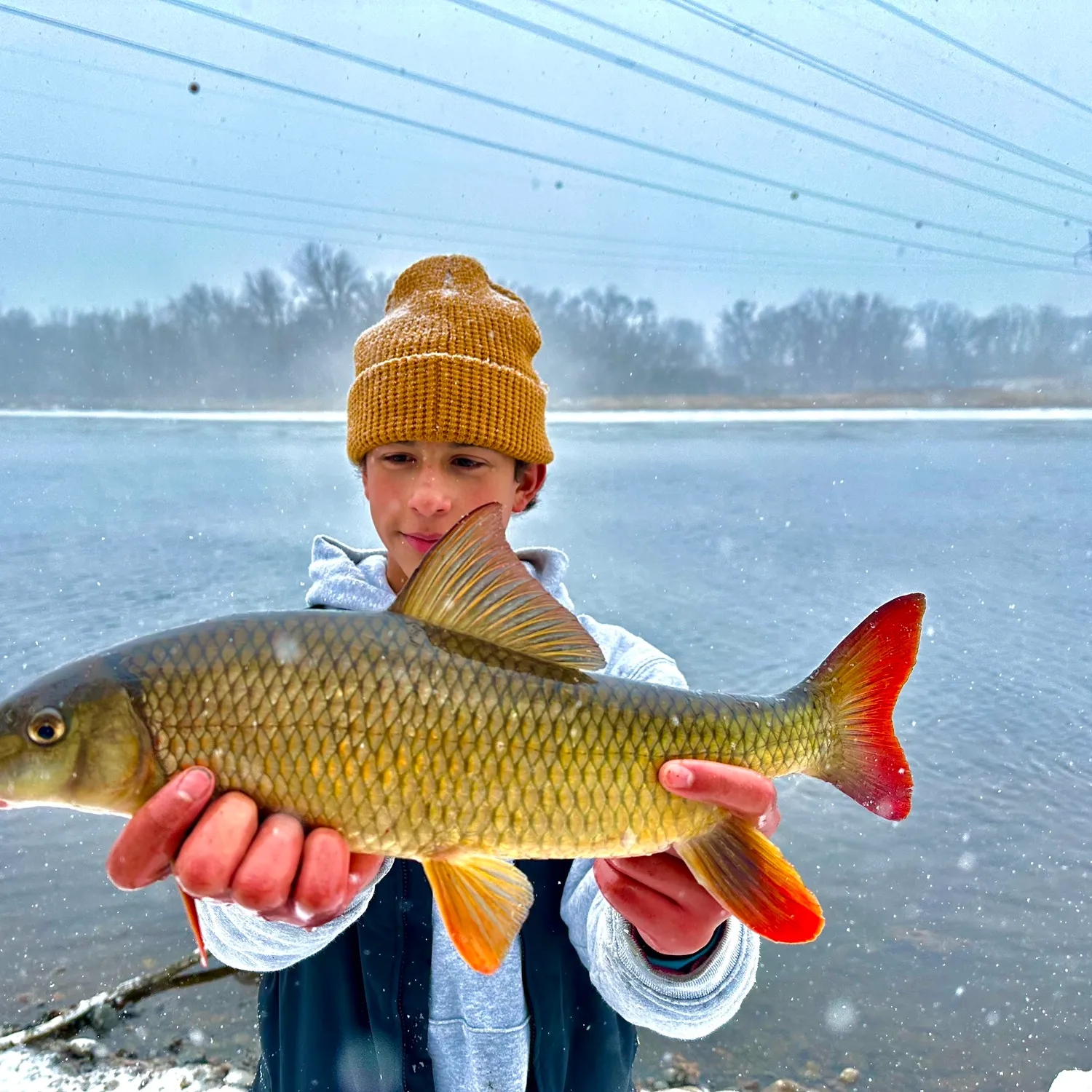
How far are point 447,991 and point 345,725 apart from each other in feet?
3.11

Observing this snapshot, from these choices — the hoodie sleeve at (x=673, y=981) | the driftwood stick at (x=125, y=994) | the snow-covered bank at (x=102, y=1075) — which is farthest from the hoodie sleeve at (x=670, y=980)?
the driftwood stick at (x=125, y=994)

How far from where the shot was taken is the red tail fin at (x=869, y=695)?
123 cm

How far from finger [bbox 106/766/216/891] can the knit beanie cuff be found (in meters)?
1.07

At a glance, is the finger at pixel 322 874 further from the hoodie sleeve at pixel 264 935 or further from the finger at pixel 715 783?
the finger at pixel 715 783

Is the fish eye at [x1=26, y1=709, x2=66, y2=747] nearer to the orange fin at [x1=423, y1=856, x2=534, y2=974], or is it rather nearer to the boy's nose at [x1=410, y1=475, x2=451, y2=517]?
the orange fin at [x1=423, y1=856, x2=534, y2=974]

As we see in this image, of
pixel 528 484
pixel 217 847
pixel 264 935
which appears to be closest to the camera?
pixel 217 847

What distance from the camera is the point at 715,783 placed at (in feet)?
3.59

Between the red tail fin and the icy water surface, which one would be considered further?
the icy water surface

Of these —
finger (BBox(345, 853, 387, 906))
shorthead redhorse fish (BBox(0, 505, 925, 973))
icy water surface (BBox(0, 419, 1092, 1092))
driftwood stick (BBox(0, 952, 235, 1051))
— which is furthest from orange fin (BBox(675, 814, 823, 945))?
driftwood stick (BBox(0, 952, 235, 1051))

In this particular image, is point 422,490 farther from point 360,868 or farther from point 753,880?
point 753,880

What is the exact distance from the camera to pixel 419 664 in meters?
1.07

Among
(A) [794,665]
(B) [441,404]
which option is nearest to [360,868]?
(B) [441,404]

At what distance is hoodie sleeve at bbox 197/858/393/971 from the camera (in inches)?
53.8

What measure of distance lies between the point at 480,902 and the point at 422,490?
3.12 ft
